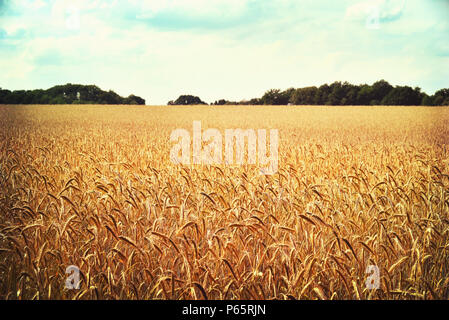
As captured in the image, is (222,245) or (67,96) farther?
(67,96)

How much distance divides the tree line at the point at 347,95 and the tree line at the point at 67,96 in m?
19.9

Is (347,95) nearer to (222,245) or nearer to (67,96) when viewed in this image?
(67,96)

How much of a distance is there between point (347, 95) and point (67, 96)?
1418 inches

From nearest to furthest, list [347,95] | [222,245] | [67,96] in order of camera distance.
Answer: [222,245] → [67,96] → [347,95]

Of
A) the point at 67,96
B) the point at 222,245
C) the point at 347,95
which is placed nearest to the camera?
the point at 222,245

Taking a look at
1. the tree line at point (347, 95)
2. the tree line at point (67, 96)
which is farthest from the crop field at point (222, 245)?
the tree line at point (347, 95)

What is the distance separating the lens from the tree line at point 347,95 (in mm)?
46438

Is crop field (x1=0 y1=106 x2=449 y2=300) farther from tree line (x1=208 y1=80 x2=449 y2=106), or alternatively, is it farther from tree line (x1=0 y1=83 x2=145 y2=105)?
tree line (x1=208 y1=80 x2=449 y2=106)

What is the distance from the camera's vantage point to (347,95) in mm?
48094

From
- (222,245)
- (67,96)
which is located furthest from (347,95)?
(222,245)
